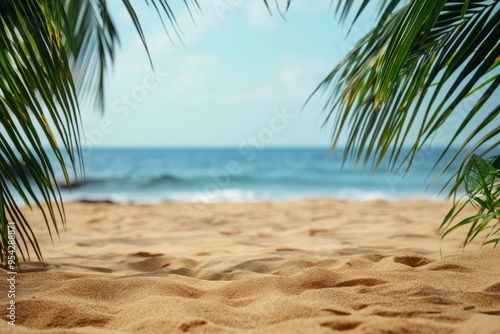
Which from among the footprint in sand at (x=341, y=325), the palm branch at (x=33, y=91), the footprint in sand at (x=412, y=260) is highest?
the palm branch at (x=33, y=91)

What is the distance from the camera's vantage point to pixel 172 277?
1.55m

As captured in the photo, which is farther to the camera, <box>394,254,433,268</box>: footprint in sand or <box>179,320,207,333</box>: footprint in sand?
<box>394,254,433,268</box>: footprint in sand

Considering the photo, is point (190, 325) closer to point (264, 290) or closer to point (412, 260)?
point (264, 290)

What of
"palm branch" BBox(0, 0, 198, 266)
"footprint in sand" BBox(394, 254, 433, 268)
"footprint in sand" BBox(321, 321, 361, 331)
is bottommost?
"footprint in sand" BBox(394, 254, 433, 268)

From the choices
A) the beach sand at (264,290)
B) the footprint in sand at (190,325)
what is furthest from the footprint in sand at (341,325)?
the footprint in sand at (190,325)

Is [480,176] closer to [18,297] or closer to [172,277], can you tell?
[172,277]

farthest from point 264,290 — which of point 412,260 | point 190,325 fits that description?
point 412,260

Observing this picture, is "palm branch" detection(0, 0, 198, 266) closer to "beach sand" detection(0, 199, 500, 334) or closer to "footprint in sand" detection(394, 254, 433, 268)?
"beach sand" detection(0, 199, 500, 334)

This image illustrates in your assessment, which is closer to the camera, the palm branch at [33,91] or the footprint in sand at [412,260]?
the palm branch at [33,91]

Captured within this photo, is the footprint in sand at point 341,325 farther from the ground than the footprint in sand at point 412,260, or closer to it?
farther from the ground

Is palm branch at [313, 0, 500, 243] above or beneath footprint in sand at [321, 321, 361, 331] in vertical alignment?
above

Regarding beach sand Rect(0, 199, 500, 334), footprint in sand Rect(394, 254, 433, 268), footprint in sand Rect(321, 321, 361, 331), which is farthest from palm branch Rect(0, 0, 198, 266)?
footprint in sand Rect(394, 254, 433, 268)

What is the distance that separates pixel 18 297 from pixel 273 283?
692 mm

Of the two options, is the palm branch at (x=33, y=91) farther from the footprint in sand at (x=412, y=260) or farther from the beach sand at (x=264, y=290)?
the footprint in sand at (x=412, y=260)
